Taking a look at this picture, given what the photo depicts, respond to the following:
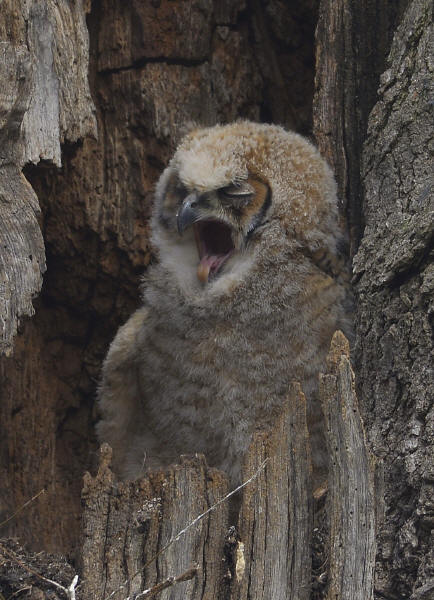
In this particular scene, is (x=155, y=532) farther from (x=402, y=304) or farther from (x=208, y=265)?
(x=208, y=265)

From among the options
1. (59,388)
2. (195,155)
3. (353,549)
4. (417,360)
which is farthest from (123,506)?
(59,388)

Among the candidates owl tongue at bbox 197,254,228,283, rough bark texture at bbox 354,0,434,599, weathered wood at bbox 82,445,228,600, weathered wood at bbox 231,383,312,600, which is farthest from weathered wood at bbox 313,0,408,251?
weathered wood at bbox 82,445,228,600

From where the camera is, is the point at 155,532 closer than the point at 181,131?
Yes

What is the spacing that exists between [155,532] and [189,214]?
1284mm

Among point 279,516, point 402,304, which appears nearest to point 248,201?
point 402,304

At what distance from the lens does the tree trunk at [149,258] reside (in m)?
2.37

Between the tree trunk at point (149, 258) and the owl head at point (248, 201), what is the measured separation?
0.20m

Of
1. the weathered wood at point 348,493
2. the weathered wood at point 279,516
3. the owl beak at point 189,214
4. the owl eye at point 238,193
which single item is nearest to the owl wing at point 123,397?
the owl beak at point 189,214

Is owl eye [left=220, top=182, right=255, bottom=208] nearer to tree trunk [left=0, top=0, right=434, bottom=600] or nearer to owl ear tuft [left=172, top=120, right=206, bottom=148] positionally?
tree trunk [left=0, top=0, right=434, bottom=600]

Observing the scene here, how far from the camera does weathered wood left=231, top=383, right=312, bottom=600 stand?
7.65 feet

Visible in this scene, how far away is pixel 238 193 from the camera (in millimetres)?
3209

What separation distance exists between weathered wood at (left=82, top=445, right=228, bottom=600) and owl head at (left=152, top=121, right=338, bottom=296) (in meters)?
0.99

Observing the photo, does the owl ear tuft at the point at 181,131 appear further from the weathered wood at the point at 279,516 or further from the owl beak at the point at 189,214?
the weathered wood at the point at 279,516

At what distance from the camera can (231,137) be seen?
3.38 meters
